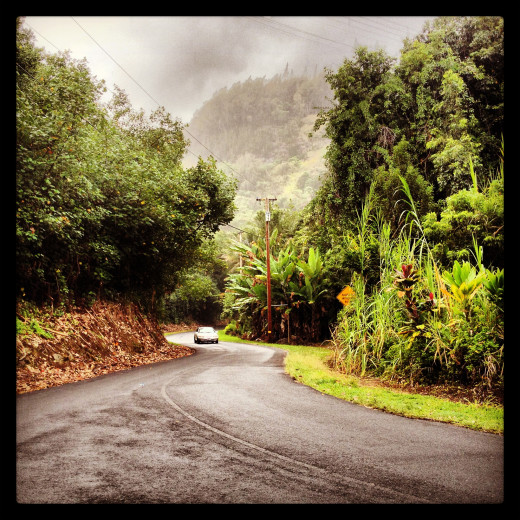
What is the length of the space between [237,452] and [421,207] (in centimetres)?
1110

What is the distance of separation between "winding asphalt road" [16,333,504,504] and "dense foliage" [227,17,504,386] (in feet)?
7.01

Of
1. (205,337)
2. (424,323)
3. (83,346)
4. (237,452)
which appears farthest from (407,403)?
(205,337)

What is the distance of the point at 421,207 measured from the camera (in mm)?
12875

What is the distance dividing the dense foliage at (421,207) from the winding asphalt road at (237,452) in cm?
214

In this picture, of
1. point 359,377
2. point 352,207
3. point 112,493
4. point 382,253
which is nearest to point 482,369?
point 359,377

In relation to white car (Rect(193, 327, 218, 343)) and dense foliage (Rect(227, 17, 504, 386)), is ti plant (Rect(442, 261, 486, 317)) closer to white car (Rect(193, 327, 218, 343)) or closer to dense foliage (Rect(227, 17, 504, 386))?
dense foliage (Rect(227, 17, 504, 386))

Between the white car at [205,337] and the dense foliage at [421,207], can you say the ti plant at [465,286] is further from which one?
the white car at [205,337]

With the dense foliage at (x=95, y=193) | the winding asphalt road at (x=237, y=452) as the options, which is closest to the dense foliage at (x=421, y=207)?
the winding asphalt road at (x=237, y=452)

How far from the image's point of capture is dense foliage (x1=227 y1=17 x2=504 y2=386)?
22.5 ft

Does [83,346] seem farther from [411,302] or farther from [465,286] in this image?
[465,286]

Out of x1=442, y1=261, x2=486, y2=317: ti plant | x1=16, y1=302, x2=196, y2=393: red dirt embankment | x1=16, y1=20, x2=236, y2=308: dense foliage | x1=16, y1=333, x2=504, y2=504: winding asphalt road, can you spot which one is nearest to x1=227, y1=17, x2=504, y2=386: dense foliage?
x1=442, y1=261, x2=486, y2=317: ti plant

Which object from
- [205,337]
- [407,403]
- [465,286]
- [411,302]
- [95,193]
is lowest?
[205,337]
